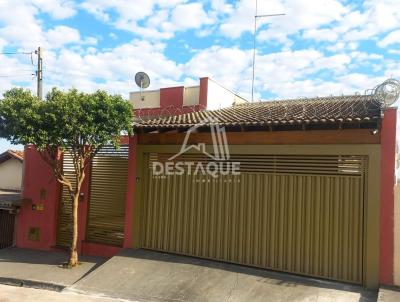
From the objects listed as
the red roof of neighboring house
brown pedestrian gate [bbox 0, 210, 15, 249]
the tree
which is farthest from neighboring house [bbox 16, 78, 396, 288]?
the red roof of neighboring house

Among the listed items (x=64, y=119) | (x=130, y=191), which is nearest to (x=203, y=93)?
(x=130, y=191)

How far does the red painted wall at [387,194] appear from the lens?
813cm

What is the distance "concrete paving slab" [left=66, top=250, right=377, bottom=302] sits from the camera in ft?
26.6

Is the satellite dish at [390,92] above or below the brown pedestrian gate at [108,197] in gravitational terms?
above

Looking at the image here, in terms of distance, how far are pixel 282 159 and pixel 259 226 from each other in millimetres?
1650

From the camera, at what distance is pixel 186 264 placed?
387 inches

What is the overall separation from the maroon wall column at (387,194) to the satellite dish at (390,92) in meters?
0.21

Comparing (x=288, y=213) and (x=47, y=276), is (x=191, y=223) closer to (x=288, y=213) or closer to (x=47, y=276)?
(x=288, y=213)

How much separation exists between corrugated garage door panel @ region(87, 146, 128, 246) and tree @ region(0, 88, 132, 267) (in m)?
1.79

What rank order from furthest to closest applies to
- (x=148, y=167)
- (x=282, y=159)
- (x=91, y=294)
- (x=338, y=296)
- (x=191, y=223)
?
(x=148, y=167), (x=191, y=223), (x=282, y=159), (x=91, y=294), (x=338, y=296)

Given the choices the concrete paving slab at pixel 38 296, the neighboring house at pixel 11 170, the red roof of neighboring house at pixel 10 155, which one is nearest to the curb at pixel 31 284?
the concrete paving slab at pixel 38 296

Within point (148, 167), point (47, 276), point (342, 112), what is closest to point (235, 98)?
point (148, 167)

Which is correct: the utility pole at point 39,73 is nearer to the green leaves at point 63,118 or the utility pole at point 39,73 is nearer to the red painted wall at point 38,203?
the red painted wall at point 38,203

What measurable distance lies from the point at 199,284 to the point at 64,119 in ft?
15.5
